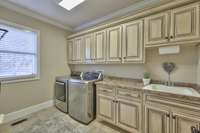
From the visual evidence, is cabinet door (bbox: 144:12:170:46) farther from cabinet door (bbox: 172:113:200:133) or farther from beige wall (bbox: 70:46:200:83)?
cabinet door (bbox: 172:113:200:133)

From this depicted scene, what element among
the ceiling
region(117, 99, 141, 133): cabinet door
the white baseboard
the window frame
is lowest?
the white baseboard

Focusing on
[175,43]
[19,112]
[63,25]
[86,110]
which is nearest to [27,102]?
[19,112]

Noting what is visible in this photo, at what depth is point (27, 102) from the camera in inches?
109

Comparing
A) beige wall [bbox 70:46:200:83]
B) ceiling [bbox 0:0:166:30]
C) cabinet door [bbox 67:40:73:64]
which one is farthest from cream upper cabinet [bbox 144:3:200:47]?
cabinet door [bbox 67:40:73:64]

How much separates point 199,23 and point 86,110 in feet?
8.12

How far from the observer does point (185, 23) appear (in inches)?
63.9

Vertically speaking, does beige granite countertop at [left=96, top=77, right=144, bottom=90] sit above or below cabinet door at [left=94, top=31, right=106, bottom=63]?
below

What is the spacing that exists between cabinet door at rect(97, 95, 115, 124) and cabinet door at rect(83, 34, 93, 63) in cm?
113

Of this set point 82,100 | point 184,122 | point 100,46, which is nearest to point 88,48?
point 100,46

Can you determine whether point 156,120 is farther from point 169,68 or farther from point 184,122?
point 169,68

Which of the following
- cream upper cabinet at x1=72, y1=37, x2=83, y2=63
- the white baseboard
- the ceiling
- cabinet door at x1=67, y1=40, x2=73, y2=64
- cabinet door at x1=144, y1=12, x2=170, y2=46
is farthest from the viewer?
cabinet door at x1=67, y1=40, x2=73, y2=64

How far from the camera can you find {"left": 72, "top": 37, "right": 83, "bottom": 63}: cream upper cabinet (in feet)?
10.6

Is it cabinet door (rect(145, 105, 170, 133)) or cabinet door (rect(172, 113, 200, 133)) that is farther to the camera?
cabinet door (rect(145, 105, 170, 133))

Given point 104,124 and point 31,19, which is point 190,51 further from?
point 31,19
